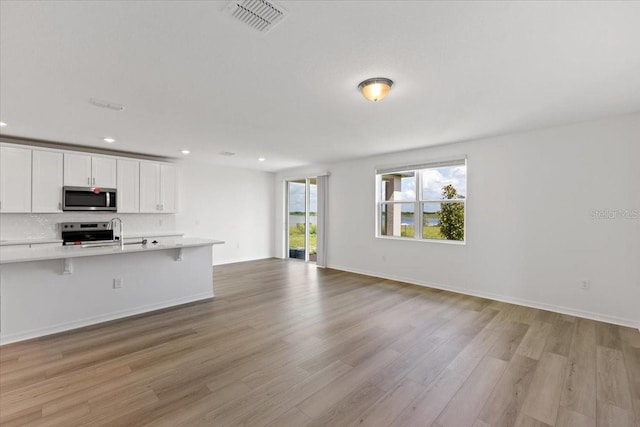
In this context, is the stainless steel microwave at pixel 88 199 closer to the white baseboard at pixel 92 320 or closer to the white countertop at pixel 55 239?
the white countertop at pixel 55 239

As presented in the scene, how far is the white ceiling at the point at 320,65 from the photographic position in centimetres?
174

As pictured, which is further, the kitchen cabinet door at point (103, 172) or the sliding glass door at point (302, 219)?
the sliding glass door at point (302, 219)

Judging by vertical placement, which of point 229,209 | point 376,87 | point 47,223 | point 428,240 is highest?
point 376,87

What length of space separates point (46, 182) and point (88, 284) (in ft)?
8.55

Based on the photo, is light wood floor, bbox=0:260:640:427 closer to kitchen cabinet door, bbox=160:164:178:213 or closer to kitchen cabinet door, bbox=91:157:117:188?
kitchen cabinet door, bbox=160:164:178:213

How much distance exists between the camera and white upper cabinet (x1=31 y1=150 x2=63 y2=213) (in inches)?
181

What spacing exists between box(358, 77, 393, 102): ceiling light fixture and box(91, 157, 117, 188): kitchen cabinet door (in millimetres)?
5052

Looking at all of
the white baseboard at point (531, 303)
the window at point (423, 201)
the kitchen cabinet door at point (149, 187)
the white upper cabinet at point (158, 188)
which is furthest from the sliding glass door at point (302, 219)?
the kitchen cabinet door at point (149, 187)

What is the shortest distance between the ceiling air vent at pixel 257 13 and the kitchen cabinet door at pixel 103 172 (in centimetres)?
491

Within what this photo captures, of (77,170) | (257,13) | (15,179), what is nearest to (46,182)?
(15,179)

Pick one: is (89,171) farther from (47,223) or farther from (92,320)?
(92,320)

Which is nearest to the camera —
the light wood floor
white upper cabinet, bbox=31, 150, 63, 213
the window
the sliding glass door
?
the light wood floor

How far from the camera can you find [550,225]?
3.90 m

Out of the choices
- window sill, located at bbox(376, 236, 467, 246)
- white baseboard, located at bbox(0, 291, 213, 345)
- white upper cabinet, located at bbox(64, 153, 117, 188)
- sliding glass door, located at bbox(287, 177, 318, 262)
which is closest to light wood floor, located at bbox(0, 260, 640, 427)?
white baseboard, located at bbox(0, 291, 213, 345)
